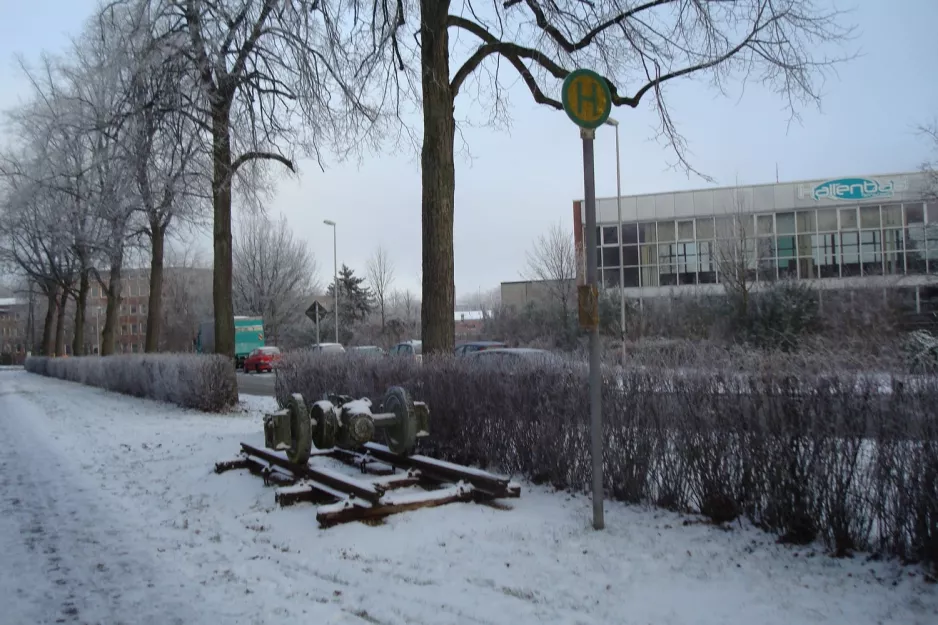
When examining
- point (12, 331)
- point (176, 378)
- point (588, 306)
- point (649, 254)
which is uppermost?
point (649, 254)

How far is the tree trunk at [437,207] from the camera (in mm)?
10828

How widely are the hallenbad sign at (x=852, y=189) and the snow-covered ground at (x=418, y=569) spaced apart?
35547 millimetres

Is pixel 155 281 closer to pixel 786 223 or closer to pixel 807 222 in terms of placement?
pixel 786 223

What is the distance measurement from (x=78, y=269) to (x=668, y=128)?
30268mm

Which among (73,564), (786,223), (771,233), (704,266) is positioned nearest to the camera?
(73,564)

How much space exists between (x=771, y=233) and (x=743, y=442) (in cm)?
3472

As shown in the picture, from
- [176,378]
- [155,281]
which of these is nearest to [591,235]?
[176,378]

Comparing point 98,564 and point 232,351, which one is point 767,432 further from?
point 232,351

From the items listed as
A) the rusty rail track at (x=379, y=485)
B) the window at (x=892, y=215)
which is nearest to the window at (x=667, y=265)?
the window at (x=892, y=215)

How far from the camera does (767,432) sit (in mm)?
5199

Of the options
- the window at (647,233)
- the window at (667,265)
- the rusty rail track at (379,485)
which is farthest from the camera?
the window at (647,233)

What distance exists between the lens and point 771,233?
37.2 m

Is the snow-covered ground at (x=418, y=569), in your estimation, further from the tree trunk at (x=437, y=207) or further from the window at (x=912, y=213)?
the window at (x=912, y=213)

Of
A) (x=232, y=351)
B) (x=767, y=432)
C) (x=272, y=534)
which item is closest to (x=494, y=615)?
(x=767, y=432)
